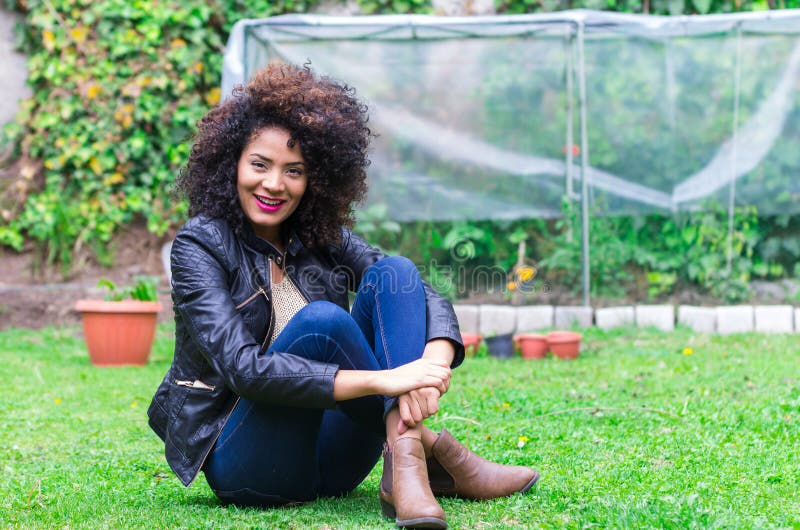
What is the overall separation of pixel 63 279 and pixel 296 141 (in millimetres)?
4556

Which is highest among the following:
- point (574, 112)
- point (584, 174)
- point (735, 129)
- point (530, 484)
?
point (574, 112)

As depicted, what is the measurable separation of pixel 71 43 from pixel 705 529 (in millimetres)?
5761

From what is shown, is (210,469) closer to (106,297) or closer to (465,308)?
(106,297)

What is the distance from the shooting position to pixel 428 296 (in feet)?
7.31

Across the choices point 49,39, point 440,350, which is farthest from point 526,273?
point 440,350

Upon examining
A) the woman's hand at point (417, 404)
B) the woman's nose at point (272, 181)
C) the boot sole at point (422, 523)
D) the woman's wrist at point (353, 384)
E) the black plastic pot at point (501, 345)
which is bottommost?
the black plastic pot at point (501, 345)

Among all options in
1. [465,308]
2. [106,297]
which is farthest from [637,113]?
[106,297]

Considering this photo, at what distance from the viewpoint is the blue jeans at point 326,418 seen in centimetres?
196

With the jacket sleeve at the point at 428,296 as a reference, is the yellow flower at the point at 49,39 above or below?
above

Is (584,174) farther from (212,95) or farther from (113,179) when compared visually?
(113,179)

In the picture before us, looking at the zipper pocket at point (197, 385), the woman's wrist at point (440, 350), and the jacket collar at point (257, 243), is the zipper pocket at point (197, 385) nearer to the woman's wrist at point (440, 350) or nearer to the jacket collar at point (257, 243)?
the jacket collar at point (257, 243)

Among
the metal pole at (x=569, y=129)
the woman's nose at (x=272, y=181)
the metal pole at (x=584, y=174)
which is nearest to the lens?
the woman's nose at (x=272, y=181)

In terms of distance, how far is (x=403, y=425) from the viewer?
6.46 ft

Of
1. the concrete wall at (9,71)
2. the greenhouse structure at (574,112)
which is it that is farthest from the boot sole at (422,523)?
the concrete wall at (9,71)
